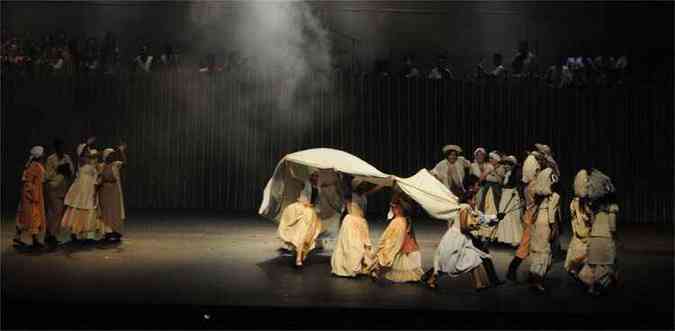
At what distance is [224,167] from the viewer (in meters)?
14.8

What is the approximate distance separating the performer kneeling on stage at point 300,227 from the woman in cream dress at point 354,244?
568 mm

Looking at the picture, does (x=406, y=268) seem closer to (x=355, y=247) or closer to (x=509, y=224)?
(x=355, y=247)

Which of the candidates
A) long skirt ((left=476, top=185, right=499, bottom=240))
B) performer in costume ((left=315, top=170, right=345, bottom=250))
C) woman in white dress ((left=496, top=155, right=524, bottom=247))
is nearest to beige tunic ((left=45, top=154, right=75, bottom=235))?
performer in costume ((left=315, top=170, right=345, bottom=250))

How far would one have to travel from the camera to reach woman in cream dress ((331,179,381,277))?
805cm

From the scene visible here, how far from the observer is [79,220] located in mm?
9750

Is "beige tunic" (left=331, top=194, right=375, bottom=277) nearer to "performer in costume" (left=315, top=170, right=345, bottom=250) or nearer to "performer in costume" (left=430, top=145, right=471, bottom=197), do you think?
"performer in costume" (left=315, top=170, right=345, bottom=250)

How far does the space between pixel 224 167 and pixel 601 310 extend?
9496 millimetres

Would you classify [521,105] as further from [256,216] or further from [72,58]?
[72,58]

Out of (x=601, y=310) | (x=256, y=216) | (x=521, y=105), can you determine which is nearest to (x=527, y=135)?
(x=521, y=105)

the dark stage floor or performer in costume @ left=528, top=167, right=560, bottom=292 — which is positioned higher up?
performer in costume @ left=528, top=167, right=560, bottom=292

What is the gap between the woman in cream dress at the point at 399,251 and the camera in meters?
7.84

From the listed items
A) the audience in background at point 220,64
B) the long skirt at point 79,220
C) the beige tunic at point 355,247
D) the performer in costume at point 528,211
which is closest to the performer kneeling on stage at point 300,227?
the beige tunic at point 355,247

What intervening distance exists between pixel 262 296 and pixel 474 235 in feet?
7.50

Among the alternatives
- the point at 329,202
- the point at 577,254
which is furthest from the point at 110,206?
the point at 577,254
